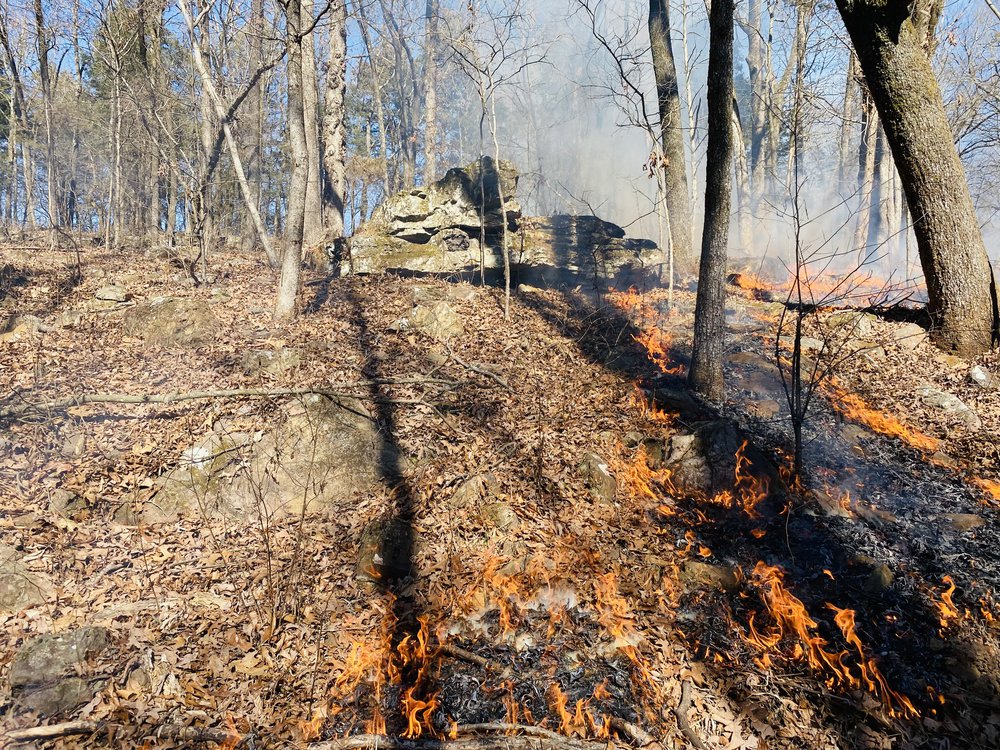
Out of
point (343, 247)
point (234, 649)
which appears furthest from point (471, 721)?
point (343, 247)

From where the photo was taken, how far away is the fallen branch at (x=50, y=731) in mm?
3568

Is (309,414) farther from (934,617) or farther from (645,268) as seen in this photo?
(645,268)

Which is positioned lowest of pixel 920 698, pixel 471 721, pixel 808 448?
pixel 471 721

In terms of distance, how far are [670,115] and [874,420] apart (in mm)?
7706

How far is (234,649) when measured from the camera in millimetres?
4352

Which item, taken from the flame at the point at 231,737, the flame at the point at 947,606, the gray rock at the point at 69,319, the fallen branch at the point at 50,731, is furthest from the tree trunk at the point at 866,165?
the gray rock at the point at 69,319

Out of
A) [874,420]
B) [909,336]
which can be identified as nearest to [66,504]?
[874,420]

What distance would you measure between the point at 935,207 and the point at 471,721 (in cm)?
901

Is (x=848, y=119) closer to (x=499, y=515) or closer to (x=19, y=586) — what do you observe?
(x=499, y=515)

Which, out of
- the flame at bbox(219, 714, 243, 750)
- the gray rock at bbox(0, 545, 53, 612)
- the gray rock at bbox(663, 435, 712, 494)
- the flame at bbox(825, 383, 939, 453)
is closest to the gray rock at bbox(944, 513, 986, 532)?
the flame at bbox(825, 383, 939, 453)

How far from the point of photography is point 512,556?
5.22 m

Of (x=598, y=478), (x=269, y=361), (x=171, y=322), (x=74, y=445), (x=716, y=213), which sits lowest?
(x=598, y=478)

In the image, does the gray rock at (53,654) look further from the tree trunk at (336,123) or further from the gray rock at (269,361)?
the tree trunk at (336,123)

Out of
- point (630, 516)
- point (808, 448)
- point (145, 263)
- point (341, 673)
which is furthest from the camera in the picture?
point (145, 263)
